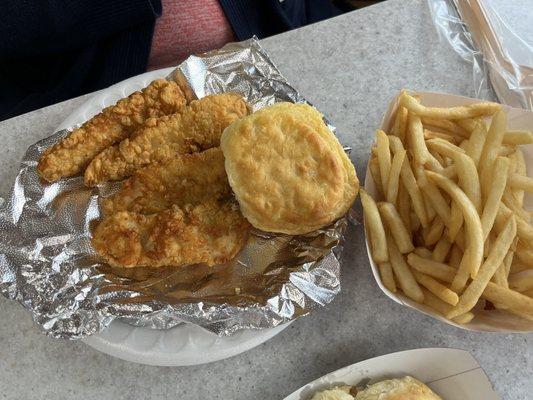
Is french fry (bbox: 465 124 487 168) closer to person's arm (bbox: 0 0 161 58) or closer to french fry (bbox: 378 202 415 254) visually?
french fry (bbox: 378 202 415 254)

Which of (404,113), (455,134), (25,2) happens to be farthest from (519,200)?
(25,2)

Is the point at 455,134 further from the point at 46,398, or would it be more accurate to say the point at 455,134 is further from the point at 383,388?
the point at 46,398

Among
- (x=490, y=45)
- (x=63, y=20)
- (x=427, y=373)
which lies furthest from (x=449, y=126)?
(x=63, y=20)

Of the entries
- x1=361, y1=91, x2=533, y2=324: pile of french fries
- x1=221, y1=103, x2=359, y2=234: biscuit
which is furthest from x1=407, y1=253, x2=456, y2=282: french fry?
x1=221, y1=103, x2=359, y2=234: biscuit

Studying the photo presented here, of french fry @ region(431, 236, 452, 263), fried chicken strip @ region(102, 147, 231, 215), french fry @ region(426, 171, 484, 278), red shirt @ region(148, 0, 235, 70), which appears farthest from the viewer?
red shirt @ region(148, 0, 235, 70)

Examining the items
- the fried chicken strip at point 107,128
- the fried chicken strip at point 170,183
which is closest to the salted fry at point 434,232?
the fried chicken strip at point 170,183

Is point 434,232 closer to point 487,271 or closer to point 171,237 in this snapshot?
point 487,271
